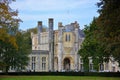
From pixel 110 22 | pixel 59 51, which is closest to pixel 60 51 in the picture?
pixel 59 51

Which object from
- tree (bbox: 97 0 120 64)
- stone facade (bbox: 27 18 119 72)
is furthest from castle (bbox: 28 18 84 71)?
tree (bbox: 97 0 120 64)

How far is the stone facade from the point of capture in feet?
324

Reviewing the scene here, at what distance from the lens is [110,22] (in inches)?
1650

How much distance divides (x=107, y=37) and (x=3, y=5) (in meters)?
12.7

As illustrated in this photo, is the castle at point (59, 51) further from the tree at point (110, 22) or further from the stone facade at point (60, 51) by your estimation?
the tree at point (110, 22)

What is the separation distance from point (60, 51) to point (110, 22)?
57.4 meters

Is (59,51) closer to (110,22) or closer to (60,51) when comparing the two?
(60,51)

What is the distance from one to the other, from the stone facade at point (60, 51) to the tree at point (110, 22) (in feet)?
171

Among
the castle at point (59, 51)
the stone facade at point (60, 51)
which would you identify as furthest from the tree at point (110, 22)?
the castle at point (59, 51)

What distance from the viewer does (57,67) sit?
10006 cm

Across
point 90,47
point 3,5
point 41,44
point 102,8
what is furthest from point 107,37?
point 41,44

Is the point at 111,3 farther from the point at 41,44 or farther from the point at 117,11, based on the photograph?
the point at 41,44

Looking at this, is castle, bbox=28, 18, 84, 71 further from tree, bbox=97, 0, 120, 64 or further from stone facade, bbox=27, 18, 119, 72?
tree, bbox=97, 0, 120, 64

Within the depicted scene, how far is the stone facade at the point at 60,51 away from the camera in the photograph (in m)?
98.7
